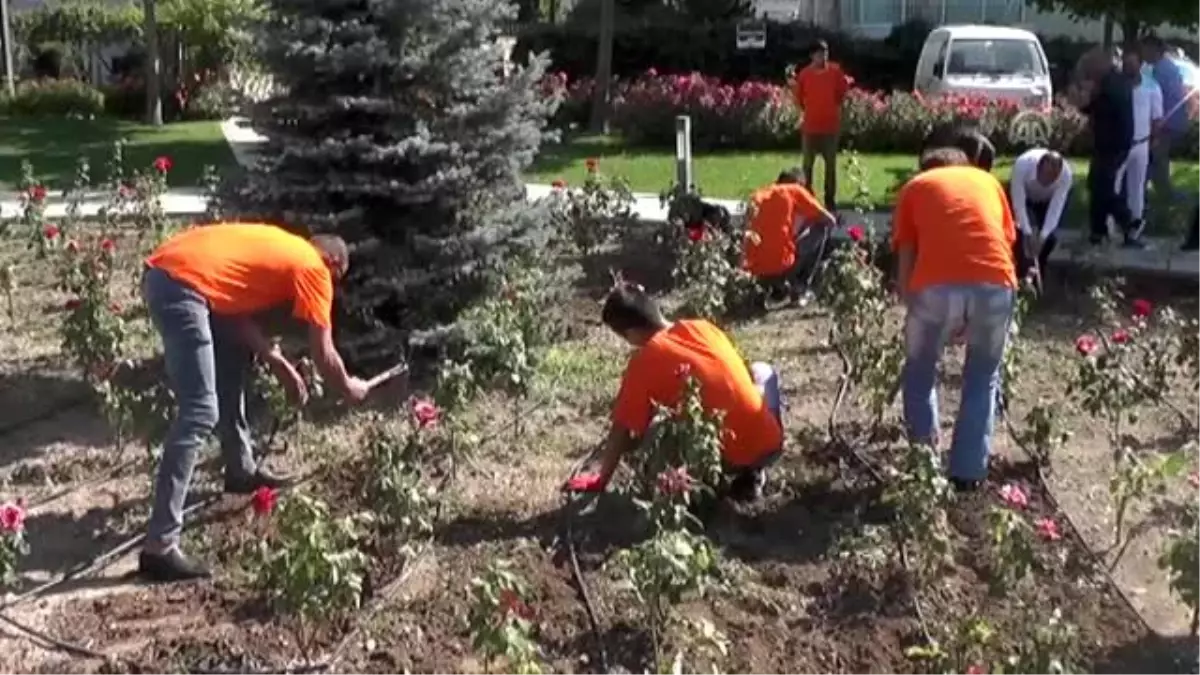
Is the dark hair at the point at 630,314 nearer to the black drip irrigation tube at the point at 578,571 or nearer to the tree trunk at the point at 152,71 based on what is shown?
the black drip irrigation tube at the point at 578,571

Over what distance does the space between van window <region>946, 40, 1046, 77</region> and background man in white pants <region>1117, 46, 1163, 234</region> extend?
36.4ft

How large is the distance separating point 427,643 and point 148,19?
22748 mm

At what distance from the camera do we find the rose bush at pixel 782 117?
22031 millimetres

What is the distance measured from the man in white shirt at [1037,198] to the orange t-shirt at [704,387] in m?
3.51

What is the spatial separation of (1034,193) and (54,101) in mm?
23360

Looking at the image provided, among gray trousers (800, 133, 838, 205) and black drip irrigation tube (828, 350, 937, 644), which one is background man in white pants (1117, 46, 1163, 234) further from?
black drip irrigation tube (828, 350, 937, 644)

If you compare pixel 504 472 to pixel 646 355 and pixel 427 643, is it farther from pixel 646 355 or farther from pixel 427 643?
pixel 427 643

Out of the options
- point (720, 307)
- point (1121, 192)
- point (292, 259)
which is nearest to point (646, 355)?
point (292, 259)

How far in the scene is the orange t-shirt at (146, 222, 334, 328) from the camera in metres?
6.52

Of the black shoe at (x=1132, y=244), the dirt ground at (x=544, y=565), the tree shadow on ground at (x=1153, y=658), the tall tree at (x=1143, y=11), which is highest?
the tall tree at (x=1143, y=11)

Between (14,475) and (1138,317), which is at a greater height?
(1138,317)

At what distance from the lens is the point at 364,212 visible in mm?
9555

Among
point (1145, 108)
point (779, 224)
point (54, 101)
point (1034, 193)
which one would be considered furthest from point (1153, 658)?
point (54, 101)

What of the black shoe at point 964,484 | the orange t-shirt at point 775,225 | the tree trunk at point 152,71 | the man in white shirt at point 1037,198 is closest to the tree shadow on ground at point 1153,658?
the black shoe at point 964,484
